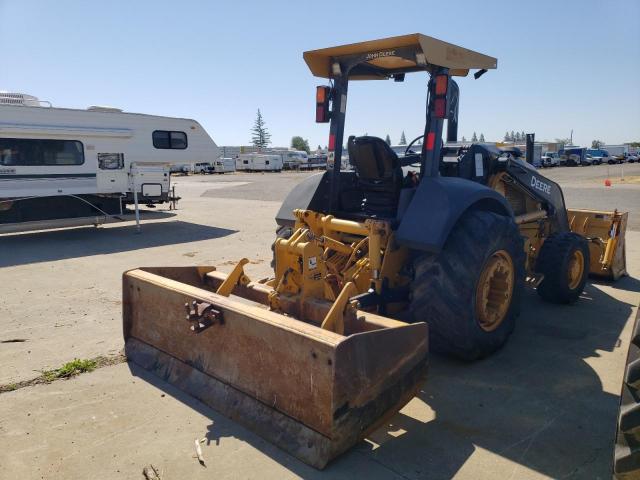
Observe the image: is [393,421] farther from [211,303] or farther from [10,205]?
[10,205]

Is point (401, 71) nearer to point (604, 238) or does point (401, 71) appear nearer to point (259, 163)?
point (604, 238)

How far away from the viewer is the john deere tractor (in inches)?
113

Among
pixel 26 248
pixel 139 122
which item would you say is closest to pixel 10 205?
pixel 26 248

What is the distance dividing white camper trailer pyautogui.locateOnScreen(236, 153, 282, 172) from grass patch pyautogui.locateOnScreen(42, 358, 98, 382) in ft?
156

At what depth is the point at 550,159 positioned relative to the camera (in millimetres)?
53344

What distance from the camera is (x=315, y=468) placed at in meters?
2.74

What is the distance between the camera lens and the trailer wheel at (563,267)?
5461 mm

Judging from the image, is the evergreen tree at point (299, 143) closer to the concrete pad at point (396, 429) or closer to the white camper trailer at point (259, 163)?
the white camper trailer at point (259, 163)

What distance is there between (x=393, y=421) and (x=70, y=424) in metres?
2.08

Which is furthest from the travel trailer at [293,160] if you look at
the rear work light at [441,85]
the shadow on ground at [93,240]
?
the rear work light at [441,85]

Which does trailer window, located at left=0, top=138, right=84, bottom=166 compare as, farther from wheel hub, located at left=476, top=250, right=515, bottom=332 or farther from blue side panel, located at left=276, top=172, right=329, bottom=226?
wheel hub, located at left=476, top=250, right=515, bottom=332

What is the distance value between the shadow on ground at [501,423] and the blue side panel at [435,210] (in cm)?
107

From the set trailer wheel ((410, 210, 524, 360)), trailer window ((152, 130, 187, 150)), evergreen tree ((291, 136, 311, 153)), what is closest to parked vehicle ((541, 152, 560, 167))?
trailer window ((152, 130, 187, 150))

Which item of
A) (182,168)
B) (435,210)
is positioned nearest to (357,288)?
(435,210)
